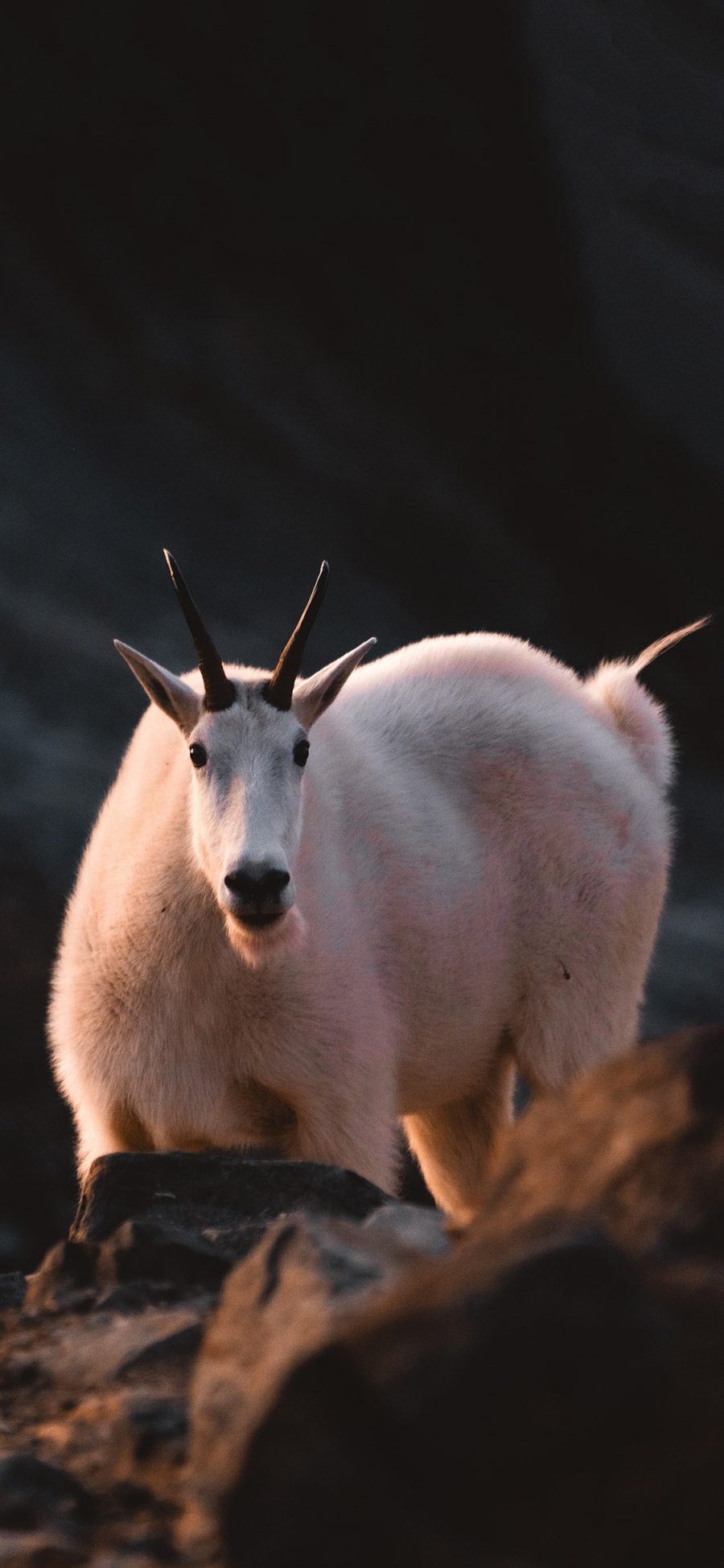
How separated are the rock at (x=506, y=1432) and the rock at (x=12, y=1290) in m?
1.63

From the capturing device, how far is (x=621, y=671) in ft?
20.5

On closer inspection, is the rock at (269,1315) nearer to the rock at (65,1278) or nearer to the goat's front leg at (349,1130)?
the rock at (65,1278)

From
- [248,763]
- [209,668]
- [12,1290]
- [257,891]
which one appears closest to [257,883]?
[257,891]

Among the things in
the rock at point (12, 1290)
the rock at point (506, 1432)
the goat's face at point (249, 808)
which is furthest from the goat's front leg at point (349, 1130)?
the rock at point (506, 1432)

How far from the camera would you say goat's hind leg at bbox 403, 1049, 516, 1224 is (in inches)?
230

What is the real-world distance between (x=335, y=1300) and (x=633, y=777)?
14.2 feet

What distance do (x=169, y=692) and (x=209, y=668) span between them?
139 mm

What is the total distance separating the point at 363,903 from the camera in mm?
4891

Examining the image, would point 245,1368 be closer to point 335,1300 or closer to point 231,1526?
point 335,1300

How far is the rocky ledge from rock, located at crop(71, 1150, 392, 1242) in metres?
0.51

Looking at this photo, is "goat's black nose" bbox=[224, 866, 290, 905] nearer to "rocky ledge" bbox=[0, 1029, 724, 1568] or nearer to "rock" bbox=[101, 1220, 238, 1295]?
"rock" bbox=[101, 1220, 238, 1295]

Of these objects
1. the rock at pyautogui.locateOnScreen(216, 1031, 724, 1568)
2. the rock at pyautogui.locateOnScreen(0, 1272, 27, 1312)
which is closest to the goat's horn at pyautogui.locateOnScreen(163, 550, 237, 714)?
the rock at pyautogui.locateOnScreen(0, 1272, 27, 1312)

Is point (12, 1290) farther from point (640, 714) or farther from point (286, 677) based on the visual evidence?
point (640, 714)

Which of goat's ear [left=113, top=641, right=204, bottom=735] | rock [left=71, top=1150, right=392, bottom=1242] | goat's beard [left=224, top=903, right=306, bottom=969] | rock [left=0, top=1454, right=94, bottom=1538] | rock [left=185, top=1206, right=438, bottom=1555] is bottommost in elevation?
rock [left=0, top=1454, right=94, bottom=1538]
